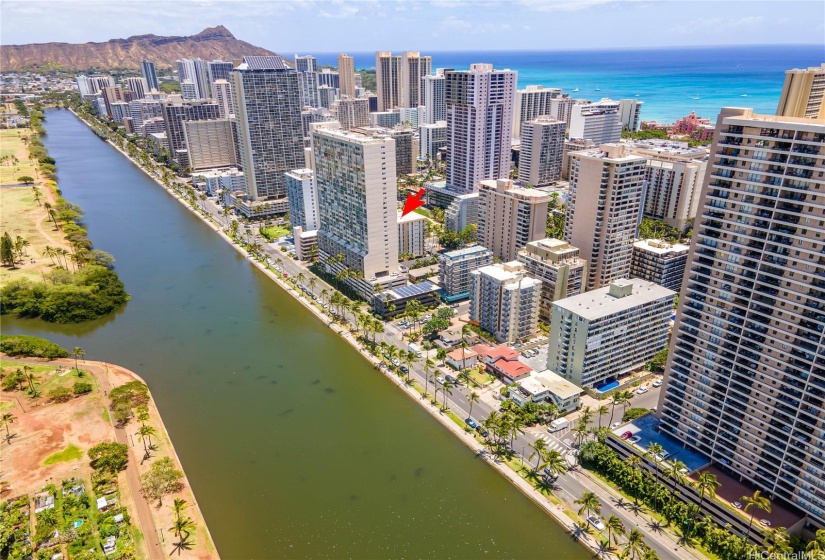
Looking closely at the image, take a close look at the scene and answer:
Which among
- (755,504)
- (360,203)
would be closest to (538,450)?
(755,504)

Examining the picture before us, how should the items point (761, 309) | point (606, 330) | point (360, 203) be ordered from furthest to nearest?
point (360, 203) < point (606, 330) < point (761, 309)

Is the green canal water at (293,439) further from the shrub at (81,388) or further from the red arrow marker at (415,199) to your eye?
the red arrow marker at (415,199)

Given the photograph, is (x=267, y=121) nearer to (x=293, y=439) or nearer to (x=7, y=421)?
(x=7, y=421)

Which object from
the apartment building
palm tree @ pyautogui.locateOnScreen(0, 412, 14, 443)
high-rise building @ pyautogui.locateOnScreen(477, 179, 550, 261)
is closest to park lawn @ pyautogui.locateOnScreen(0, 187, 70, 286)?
palm tree @ pyautogui.locateOnScreen(0, 412, 14, 443)

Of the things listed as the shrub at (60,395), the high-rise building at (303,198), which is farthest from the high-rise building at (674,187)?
the shrub at (60,395)

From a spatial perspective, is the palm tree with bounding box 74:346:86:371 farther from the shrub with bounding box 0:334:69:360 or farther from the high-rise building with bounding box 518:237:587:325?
the high-rise building with bounding box 518:237:587:325

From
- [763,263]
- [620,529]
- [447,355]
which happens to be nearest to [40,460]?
[447,355]

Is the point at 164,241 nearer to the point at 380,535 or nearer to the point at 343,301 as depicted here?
the point at 343,301
